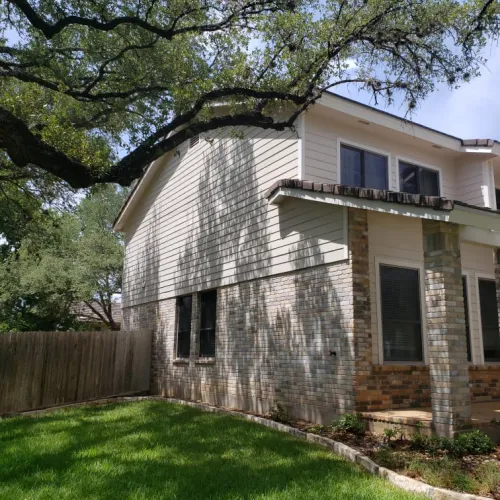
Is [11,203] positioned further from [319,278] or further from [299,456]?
[299,456]

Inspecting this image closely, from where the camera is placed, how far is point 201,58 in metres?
11.4

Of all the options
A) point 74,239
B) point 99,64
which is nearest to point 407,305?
point 99,64

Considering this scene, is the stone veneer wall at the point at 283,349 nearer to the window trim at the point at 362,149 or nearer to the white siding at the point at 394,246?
the white siding at the point at 394,246

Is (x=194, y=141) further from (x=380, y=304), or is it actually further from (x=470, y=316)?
(x=470, y=316)

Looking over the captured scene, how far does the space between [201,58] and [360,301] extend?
6.80 meters

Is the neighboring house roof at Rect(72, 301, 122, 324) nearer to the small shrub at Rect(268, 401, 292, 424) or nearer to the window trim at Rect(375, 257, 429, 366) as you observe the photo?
the small shrub at Rect(268, 401, 292, 424)

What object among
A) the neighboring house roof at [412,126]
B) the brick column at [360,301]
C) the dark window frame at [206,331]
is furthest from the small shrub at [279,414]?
the neighboring house roof at [412,126]

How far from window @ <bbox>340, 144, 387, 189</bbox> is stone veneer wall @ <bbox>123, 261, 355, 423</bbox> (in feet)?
8.31

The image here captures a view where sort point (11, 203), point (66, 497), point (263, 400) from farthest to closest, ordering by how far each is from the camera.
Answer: point (11, 203) < point (263, 400) < point (66, 497)

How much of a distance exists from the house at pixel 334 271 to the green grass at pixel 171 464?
169 cm

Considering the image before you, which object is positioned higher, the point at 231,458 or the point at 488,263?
the point at 488,263

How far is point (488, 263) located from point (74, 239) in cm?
2239

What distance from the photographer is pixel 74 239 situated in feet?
90.9

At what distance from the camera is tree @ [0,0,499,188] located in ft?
29.2
